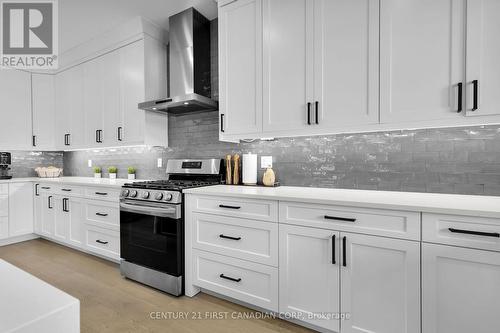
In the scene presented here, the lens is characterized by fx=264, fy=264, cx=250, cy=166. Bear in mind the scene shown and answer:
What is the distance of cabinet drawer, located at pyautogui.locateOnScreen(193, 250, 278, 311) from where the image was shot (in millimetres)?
1946

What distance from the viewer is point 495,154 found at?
68.2 inches

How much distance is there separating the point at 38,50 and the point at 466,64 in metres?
4.89

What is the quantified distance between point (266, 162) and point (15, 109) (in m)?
4.14

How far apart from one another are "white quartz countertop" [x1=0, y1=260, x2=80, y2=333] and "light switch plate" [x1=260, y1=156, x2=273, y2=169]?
82.5 inches

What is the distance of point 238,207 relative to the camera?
204 centimetres

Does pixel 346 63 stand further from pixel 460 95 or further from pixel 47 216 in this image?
pixel 47 216

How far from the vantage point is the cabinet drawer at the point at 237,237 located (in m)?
1.93

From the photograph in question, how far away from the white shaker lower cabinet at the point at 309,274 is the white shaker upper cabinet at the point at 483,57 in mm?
1136

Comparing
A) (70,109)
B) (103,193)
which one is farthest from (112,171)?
(70,109)

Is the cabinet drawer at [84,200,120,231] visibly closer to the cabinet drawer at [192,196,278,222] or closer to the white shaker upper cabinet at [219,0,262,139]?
the cabinet drawer at [192,196,278,222]

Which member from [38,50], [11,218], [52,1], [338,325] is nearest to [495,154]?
[338,325]

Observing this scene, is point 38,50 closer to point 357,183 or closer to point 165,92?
point 165,92

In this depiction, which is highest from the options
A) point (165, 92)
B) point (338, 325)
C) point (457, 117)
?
point (165, 92)

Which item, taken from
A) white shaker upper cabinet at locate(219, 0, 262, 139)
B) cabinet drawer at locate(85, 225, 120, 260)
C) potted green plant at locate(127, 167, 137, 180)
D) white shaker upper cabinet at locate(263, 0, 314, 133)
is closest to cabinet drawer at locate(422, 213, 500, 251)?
white shaker upper cabinet at locate(263, 0, 314, 133)
